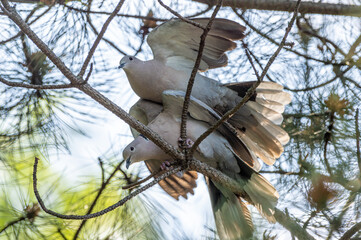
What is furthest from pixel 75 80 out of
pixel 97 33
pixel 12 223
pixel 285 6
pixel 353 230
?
pixel 285 6

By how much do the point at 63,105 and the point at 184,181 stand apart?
0.89 m

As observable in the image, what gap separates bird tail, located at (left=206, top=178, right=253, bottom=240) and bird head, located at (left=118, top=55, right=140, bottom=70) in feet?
2.71

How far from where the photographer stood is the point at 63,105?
96.6 inches

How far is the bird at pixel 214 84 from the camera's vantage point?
258cm

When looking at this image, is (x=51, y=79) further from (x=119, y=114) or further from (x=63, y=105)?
(x=119, y=114)

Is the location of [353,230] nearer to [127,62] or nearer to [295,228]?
[295,228]

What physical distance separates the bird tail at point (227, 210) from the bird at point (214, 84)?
31cm

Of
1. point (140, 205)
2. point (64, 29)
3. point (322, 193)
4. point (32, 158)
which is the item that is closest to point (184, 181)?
point (140, 205)

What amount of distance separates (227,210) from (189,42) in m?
1.00

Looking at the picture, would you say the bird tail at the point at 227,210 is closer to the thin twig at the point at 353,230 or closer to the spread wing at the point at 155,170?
the spread wing at the point at 155,170

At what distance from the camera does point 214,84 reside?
2664mm

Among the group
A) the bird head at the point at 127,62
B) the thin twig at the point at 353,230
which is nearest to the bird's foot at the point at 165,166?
the bird head at the point at 127,62

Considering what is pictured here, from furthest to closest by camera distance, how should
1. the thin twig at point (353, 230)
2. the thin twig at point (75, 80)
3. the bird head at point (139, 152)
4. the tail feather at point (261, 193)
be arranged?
the bird head at point (139, 152) → the tail feather at point (261, 193) → the thin twig at point (75, 80) → the thin twig at point (353, 230)

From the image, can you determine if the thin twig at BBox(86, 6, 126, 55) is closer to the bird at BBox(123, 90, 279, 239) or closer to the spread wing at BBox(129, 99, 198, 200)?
the spread wing at BBox(129, 99, 198, 200)
